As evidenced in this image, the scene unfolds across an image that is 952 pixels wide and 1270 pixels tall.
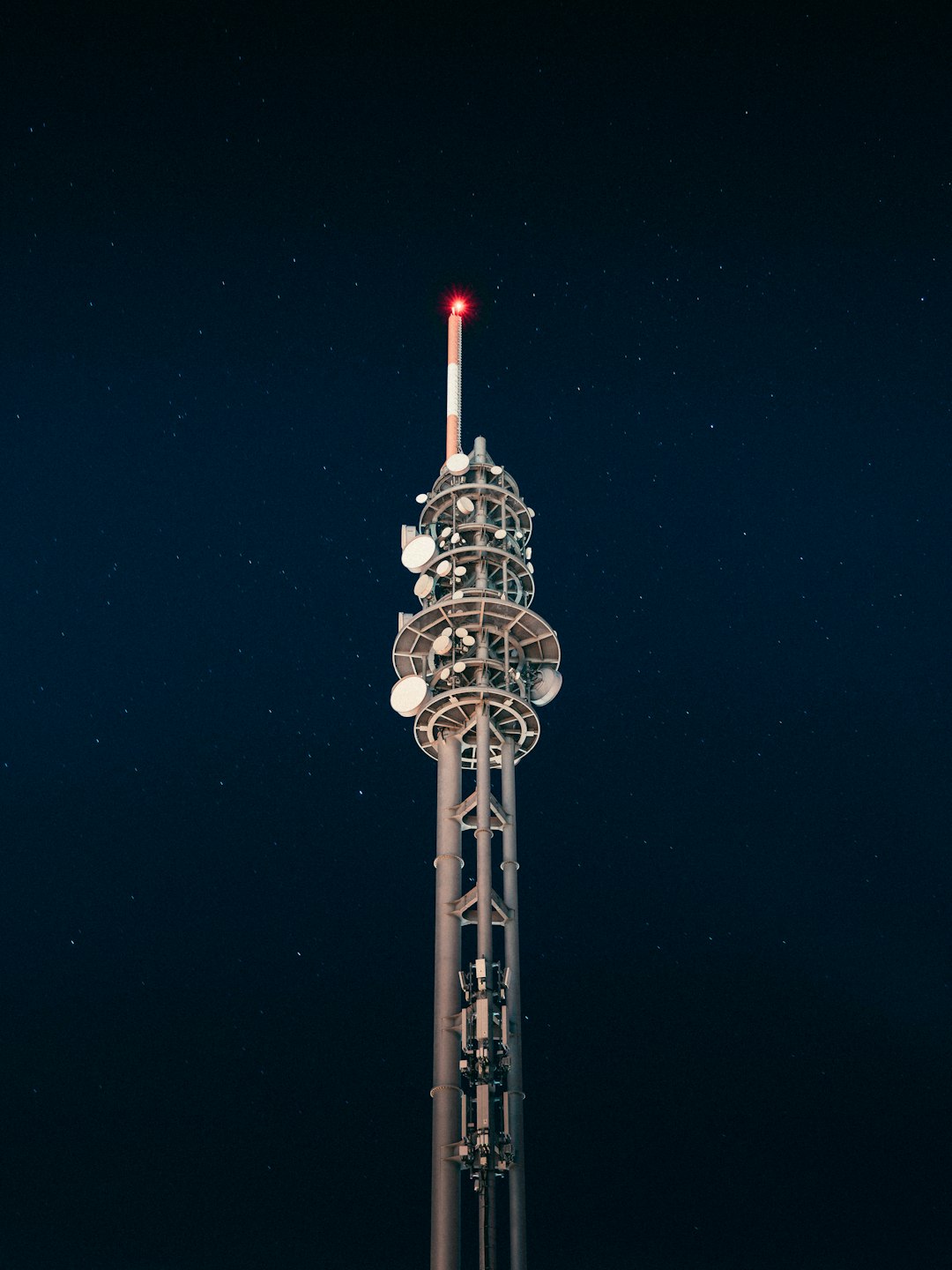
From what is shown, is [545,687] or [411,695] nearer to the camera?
[411,695]

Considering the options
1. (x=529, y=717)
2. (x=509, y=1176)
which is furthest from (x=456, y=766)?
(x=509, y=1176)

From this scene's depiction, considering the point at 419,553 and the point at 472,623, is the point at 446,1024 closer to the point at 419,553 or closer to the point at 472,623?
the point at 472,623

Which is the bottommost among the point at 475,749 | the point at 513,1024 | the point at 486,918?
the point at 513,1024

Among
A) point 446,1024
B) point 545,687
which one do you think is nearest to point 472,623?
point 545,687

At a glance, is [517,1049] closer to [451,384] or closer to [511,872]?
[511,872]

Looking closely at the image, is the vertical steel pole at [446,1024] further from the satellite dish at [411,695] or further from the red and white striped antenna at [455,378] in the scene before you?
the red and white striped antenna at [455,378]

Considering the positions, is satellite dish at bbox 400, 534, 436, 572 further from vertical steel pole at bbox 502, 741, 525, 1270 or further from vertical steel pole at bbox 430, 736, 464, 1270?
vertical steel pole at bbox 502, 741, 525, 1270

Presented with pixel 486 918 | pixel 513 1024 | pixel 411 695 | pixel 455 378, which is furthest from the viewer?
pixel 455 378
